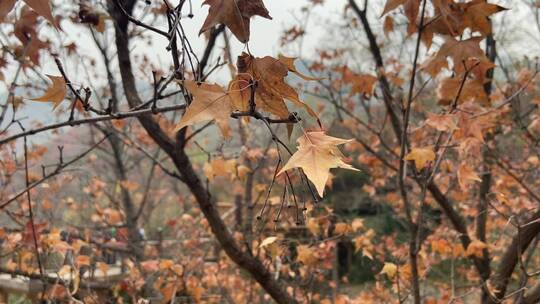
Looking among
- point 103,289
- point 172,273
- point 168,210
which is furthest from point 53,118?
point 168,210

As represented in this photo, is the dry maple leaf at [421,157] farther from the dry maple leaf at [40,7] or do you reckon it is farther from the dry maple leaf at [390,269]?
the dry maple leaf at [40,7]

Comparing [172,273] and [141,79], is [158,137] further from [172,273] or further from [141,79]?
[141,79]

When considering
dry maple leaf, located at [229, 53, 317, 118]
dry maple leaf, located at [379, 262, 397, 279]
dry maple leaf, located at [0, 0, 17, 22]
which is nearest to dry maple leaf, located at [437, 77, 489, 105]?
dry maple leaf, located at [379, 262, 397, 279]

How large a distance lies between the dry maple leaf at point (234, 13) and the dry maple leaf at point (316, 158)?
0.21 metres

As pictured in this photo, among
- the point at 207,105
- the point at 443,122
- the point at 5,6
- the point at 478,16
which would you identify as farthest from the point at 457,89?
the point at 5,6

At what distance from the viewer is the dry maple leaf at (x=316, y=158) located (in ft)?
2.08

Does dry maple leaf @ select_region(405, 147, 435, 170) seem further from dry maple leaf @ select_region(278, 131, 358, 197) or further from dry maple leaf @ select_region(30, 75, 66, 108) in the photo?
dry maple leaf @ select_region(30, 75, 66, 108)

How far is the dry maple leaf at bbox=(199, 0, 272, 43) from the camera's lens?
0.78 meters

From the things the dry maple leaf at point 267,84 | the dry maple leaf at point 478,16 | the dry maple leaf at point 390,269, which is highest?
the dry maple leaf at point 478,16

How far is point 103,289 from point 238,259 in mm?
2522

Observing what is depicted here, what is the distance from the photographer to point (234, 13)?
0.79 m

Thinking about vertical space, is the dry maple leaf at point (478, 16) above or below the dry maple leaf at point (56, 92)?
above

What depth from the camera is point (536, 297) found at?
1560mm

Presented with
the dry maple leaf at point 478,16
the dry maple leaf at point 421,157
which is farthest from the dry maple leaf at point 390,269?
the dry maple leaf at point 478,16
